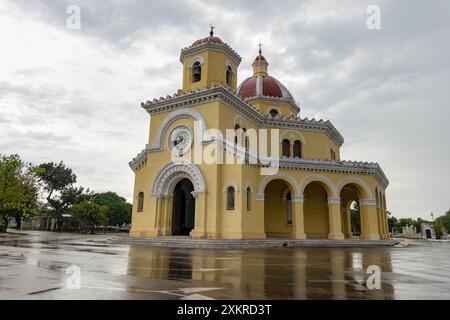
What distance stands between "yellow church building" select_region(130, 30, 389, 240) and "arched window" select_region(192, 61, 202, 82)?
0.08 meters

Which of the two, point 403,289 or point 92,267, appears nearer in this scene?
point 403,289

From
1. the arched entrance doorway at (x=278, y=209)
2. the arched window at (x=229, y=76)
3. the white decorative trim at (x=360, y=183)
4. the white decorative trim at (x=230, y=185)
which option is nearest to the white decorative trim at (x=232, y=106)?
the arched window at (x=229, y=76)

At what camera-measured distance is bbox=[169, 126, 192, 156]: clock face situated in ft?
69.4

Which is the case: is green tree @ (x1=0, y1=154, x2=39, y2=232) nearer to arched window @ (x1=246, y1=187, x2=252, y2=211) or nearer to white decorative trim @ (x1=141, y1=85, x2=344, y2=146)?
white decorative trim @ (x1=141, y1=85, x2=344, y2=146)

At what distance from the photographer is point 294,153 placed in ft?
88.1

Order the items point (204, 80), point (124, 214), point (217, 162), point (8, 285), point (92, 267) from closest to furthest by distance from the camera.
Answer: point (8, 285), point (92, 267), point (217, 162), point (204, 80), point (124, 214)

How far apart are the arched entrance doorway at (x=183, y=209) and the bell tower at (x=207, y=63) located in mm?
6929

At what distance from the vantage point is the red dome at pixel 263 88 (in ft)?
96.0

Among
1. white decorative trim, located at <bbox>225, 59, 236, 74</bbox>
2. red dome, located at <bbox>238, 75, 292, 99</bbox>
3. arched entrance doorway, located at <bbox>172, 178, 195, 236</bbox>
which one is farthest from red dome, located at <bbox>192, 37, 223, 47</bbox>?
arched entrance doorway, located at <bbox>172, 178, 195, 236</bbox>

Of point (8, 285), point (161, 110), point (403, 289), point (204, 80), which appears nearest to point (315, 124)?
point (204, 80)
